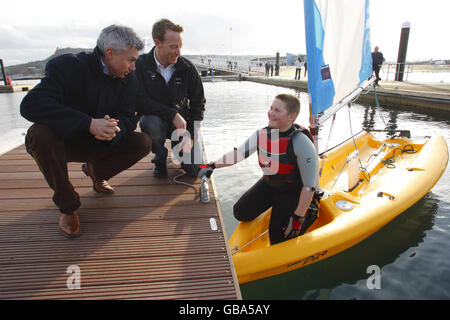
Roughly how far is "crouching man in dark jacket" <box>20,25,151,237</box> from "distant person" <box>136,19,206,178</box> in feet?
1.61

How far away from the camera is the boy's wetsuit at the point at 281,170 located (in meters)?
2.42

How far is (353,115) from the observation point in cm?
1073

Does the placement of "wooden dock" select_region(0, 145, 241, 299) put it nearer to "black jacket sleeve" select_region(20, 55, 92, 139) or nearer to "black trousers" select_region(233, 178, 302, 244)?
"black trousers" select_region(233, 178, 302, 244)

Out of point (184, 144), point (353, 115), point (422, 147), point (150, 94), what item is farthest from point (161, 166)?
point (353, 115)

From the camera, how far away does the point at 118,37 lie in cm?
202

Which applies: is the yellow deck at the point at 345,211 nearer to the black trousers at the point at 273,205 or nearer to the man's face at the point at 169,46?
the black trousers at the point at 273,205

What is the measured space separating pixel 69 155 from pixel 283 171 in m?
1.79

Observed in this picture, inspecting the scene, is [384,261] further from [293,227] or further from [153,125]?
[153,125]

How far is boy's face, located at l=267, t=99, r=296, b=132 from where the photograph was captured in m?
2.46

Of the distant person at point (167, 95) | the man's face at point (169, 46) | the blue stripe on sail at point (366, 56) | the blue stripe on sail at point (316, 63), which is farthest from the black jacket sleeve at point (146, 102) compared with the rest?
the blue stripe on sail at point (366, 56)

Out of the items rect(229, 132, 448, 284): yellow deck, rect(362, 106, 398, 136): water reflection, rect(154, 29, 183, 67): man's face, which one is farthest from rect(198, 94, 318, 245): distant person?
rect(362, 106, 398, 136): water reflection

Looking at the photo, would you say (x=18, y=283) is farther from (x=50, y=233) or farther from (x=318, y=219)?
(x=318, y=219)

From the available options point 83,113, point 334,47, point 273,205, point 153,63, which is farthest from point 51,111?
point 334,47

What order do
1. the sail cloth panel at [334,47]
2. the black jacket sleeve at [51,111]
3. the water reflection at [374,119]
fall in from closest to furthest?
the black jacket sleeve at [51,111] → the sail cloth panel at [334,47] → the water reflection at [374,119]
